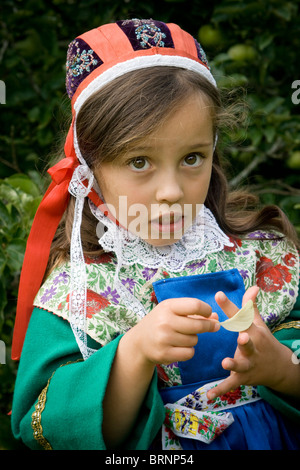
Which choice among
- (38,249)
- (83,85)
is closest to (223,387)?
(38,249)

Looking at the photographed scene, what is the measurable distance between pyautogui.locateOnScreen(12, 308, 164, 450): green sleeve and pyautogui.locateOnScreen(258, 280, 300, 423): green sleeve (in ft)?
0.89

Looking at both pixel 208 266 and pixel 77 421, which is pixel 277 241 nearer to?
pixel 208 266

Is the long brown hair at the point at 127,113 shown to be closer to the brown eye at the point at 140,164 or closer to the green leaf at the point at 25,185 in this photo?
the brown eye at the point at 140,164

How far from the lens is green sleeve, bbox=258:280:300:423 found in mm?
1337

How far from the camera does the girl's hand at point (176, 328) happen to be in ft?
3.49

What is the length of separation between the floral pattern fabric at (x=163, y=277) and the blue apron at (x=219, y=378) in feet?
0.13

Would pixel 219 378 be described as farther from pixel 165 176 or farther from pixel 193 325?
pixel 165 176

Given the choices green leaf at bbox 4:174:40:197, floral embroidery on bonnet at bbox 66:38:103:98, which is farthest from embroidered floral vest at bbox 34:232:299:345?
green leaf at bbox 4:174:40:197

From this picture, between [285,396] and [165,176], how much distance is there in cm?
55

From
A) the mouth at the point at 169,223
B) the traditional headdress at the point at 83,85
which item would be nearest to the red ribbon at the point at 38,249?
the traditional headdress at the point at 83,85

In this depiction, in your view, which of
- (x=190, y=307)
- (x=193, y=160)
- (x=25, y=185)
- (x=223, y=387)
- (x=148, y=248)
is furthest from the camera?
(x=25, y=185)

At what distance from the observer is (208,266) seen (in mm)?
1416

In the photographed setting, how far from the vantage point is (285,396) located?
1.35 metres

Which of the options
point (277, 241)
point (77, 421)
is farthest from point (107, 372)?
point (277, 241)
